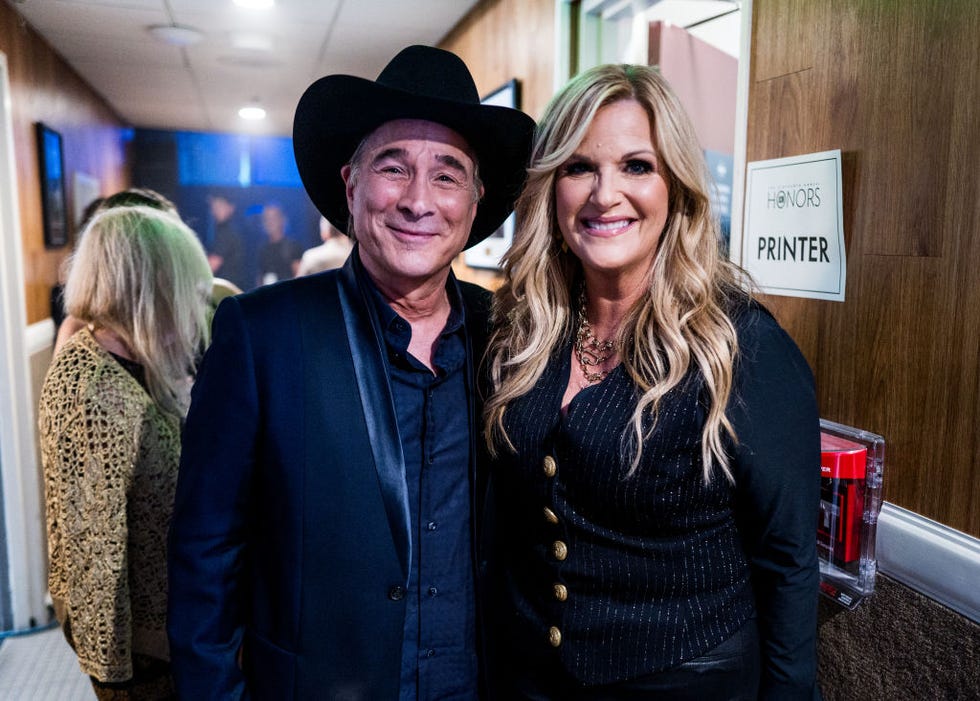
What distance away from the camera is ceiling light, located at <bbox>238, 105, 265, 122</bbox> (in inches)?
264

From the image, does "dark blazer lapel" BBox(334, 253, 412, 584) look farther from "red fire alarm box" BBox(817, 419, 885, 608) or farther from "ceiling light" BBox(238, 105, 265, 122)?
"ceiling light" BBox(238, 105, 265, 122)

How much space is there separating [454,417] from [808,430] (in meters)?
0.59

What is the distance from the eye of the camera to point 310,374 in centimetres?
120

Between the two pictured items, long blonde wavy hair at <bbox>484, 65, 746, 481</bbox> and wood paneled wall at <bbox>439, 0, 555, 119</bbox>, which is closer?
long blonde wavy hair at <bbox>484, 65, 746, 481</bbox>

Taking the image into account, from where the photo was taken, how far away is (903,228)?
4.23ft

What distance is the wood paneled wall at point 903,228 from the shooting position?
1.18 metres

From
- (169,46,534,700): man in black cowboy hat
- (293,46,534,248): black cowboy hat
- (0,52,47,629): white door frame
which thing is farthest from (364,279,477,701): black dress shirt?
(0,52,47,629): white door frame

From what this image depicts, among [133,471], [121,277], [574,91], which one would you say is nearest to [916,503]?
[574,91]

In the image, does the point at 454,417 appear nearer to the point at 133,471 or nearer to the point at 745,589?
the point at 745,589

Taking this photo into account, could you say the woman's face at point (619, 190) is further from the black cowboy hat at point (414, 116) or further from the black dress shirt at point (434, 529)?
the black dress shirt at point (434, 529)

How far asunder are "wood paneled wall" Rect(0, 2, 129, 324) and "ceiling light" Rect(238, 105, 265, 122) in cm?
136

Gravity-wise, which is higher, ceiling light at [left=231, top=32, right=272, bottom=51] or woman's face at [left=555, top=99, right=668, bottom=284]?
ceiling light at [left=231, top=32, right=272, bottom=51]

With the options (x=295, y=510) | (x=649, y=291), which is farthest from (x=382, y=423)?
(x=649, y=291)

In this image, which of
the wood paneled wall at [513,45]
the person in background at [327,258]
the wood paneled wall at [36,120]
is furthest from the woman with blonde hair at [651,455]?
the person in background at [327,258]
